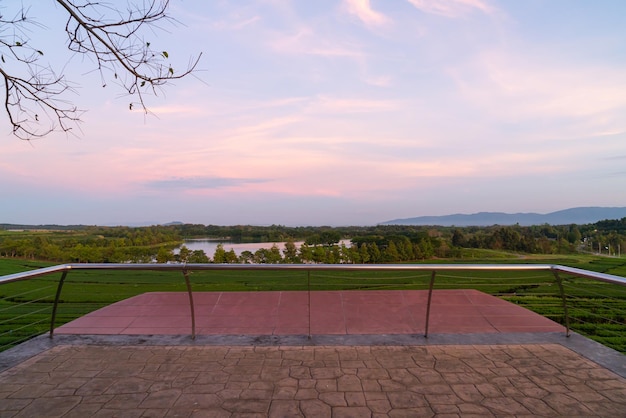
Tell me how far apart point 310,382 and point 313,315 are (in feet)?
9.07

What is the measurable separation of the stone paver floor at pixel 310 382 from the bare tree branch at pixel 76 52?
1.91 m

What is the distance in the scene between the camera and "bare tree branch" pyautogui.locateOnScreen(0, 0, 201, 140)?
2291mm

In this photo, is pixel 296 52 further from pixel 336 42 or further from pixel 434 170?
pixel 434 170

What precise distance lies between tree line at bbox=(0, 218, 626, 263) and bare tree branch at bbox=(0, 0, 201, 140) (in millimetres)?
7241

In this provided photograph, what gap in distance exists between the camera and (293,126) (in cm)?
880

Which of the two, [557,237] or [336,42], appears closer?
[336,42]

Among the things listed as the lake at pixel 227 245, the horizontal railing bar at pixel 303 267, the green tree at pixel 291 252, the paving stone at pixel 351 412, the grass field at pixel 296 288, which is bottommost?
the grass field at pixel 296 288

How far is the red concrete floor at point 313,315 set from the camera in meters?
4.73

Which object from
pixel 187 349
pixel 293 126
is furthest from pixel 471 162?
pixel 187 349

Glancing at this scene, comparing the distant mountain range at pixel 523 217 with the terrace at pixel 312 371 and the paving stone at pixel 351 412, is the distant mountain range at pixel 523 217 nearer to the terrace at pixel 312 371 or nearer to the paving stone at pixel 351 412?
the terrace at pixel 312 371

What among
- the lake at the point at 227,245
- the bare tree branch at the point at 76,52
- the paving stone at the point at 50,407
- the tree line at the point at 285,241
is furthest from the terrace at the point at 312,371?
the tree line at the point at 285,241

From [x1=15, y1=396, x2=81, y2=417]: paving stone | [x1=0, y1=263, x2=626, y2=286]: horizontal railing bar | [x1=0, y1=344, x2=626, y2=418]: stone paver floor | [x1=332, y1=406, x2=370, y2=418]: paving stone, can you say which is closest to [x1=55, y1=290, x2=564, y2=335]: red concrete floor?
[x1=0, y1=344, x2=626, y2=418]: stone paver floor

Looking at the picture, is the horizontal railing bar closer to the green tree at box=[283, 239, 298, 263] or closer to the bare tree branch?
the bare tree branch

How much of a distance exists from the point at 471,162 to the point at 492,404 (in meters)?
9.62
